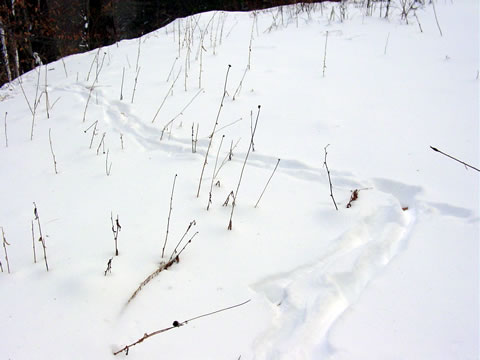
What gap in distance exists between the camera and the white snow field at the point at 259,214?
134cm

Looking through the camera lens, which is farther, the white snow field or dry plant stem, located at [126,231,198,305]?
dry plant stem, located at [126,231,198,305]

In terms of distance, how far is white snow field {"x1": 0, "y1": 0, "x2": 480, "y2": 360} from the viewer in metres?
1.34

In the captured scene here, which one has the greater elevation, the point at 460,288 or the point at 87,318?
the point at 460,288

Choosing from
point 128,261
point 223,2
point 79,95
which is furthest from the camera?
point 223,2

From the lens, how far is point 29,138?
3.05 metres

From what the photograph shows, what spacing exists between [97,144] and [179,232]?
1419 millimetres

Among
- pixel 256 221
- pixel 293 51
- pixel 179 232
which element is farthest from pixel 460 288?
pixel 293 51

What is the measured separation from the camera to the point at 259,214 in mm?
2020

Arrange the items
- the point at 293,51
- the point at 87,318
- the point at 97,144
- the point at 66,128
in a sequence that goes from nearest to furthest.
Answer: the point at 87,318 < the point at 97,144 < the point at 66,128 < the point at 293,51

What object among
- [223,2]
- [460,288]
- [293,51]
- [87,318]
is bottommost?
[87,318]

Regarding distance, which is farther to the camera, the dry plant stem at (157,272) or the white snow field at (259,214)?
the dry plant stem at (157,272)

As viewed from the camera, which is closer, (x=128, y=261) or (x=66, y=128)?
(x=128, y=261)

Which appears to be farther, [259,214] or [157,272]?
[259,214]

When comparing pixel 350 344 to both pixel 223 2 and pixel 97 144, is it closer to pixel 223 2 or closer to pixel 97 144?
pixel 97 144
